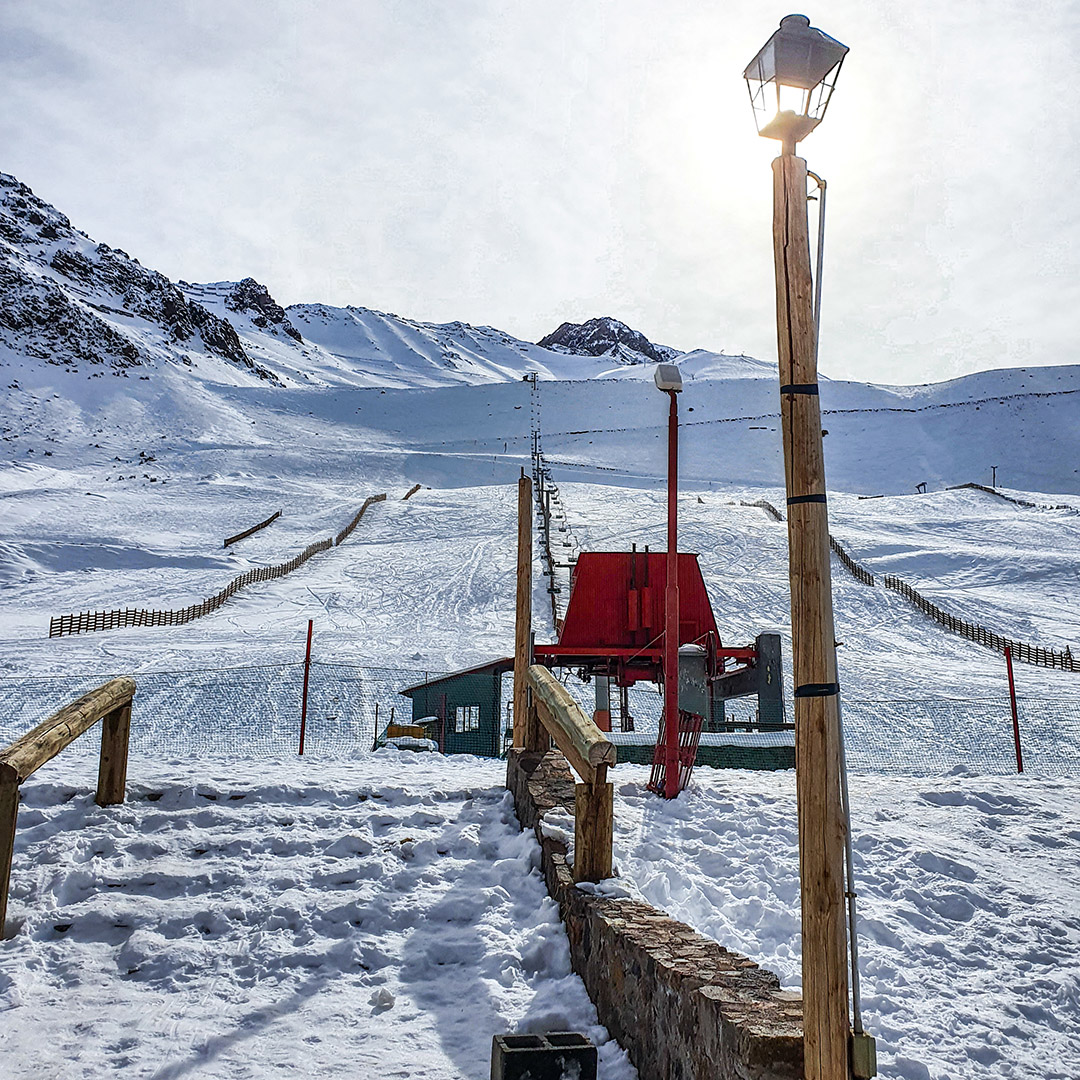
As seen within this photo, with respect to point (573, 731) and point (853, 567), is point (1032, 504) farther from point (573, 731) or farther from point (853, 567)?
point (573, 731)

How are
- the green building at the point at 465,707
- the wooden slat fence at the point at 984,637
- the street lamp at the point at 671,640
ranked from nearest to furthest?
the street lamp at the point at 671,640 < the green building at the point at 465,707 < the wooden slat fence at the point at 984,637

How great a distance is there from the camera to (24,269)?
360 feet

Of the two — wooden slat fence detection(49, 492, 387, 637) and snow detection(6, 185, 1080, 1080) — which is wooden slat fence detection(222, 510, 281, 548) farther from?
wooden slat fence detection(49, 492, 387, 637)

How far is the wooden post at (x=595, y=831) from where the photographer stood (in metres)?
5.20

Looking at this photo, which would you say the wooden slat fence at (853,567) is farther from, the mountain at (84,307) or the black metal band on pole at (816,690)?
the mountain at (84,307)

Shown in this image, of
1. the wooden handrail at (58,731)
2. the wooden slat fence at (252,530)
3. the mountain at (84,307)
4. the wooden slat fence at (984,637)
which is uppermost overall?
the mountain at (84,307)

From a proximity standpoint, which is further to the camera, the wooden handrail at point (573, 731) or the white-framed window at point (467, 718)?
the white-framed window at point (467, 718)

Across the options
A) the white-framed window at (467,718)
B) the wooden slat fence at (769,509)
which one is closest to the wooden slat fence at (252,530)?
the wooden slat fence at (769,509)

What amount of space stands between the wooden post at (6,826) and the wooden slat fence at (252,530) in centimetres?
3487

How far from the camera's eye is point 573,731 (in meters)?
5.68

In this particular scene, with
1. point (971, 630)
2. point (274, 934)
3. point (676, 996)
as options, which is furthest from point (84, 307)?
point (676, 996)

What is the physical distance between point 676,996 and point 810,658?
153cm

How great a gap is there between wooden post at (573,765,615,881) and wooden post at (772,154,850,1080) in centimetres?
224

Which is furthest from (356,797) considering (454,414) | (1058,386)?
(1058,386)
